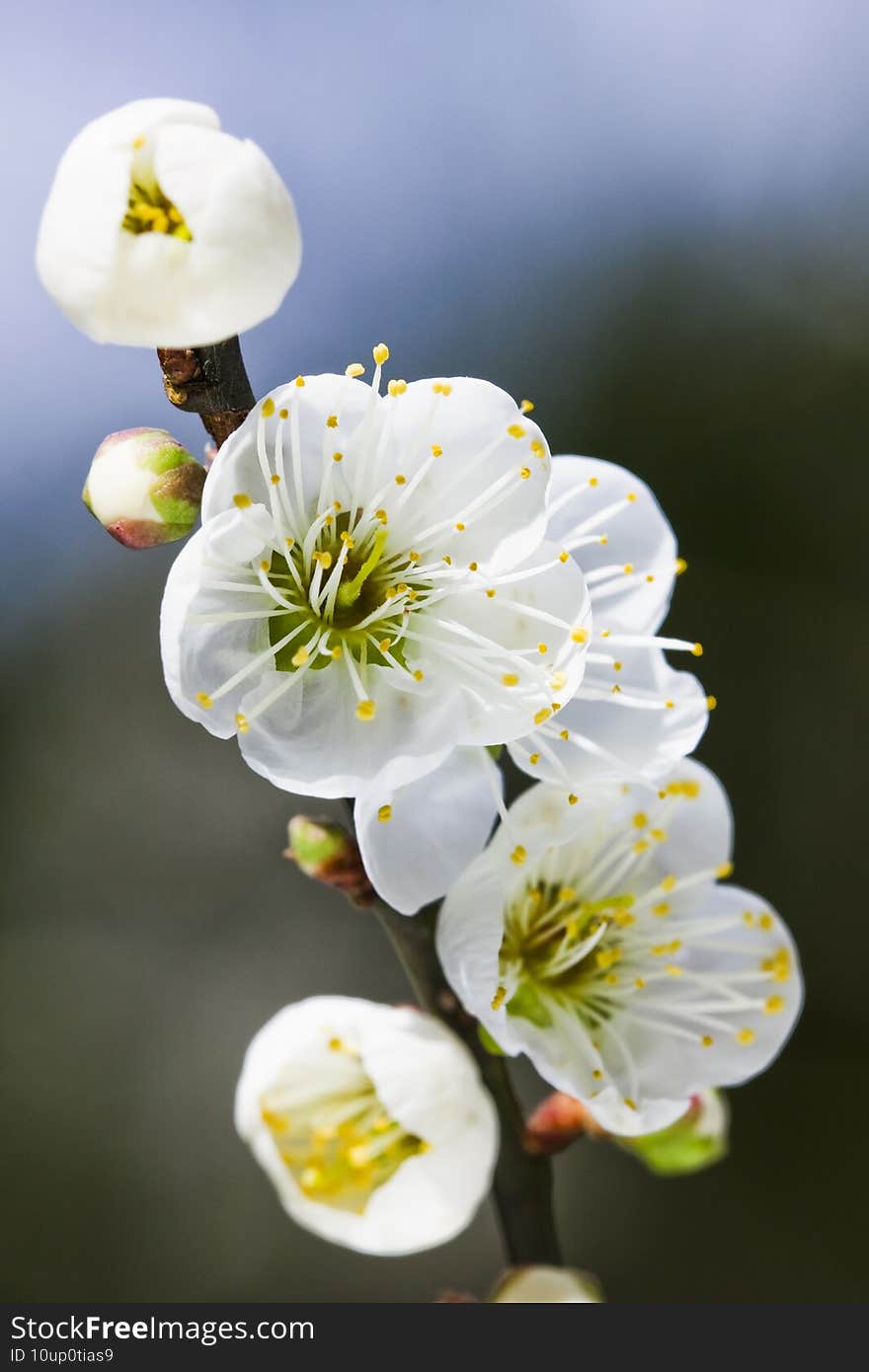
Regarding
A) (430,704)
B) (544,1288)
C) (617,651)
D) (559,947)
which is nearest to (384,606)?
(430,704)

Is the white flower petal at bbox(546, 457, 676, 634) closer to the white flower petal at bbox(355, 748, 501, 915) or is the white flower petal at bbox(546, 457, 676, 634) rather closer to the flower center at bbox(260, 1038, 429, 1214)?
the white flower petal at bbox(355, 748, 501, 915)

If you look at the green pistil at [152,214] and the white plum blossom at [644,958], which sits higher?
the green pistil at [152,214]

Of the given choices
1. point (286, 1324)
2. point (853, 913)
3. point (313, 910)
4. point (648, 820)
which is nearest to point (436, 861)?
point (648, 820)

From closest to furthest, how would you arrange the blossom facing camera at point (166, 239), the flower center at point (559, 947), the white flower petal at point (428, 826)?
1. the blossom facing camera at point (166, 239)
2. the white flower petal at point (428, 826)
3. the flower center at point (559, 947)

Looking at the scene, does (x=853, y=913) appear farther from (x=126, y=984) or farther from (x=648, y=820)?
(x=648, y=820)

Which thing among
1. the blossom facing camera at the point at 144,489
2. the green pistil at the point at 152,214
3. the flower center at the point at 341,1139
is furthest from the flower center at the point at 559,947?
the green pistil at the point at 152,214

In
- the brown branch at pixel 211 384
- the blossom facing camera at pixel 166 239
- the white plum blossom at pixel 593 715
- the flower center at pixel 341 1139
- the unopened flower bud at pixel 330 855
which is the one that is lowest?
the flower center at pixel 341 1139

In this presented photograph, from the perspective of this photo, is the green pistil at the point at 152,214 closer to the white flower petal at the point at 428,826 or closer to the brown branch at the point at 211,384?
the brown branch at the point at 211,384
